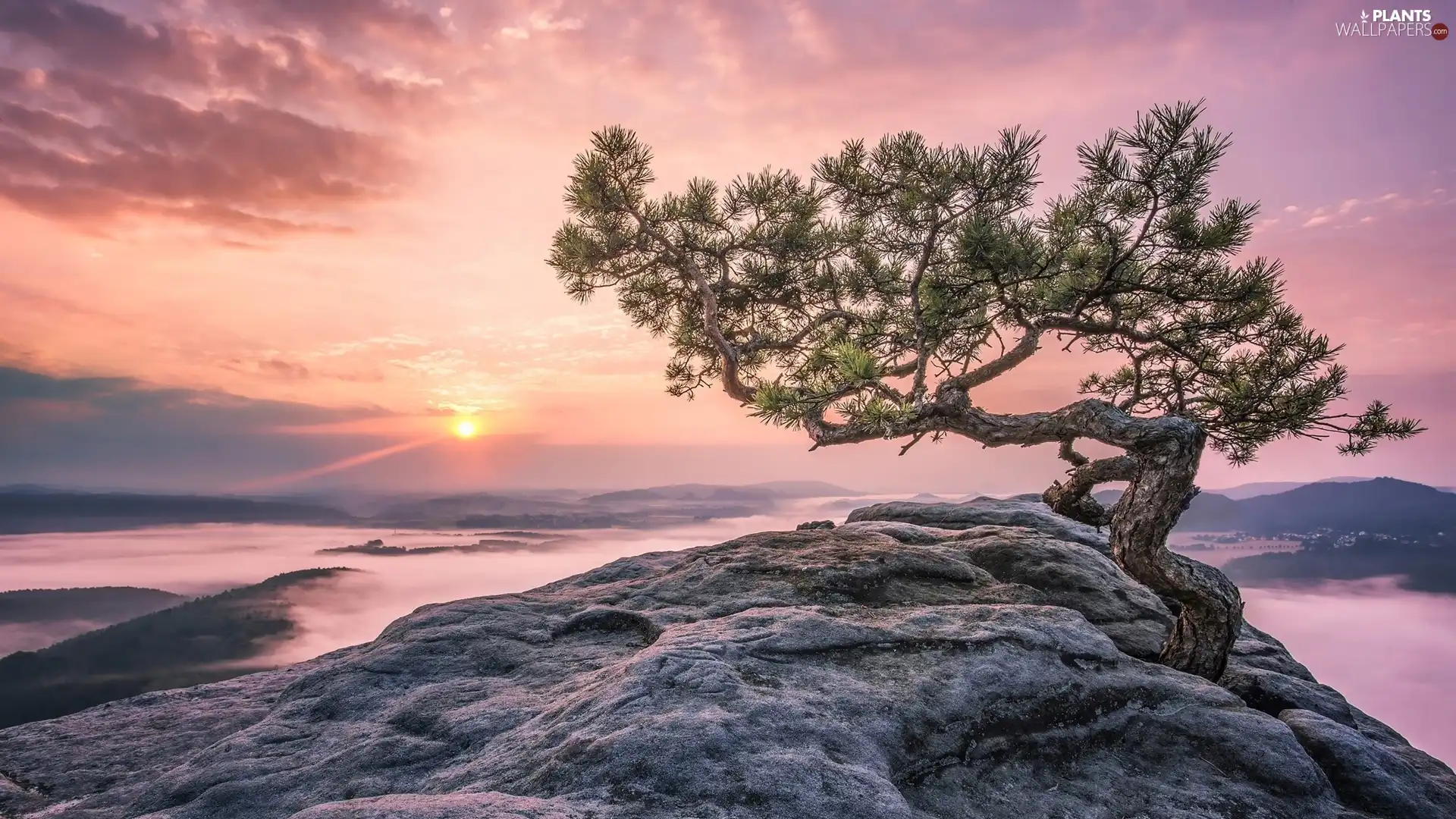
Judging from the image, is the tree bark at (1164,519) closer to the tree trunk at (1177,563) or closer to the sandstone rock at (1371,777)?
the tree trunk at (1177,563)

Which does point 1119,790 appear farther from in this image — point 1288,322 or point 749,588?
point 1288,322

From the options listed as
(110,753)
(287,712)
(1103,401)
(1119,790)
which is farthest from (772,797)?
(110,753)

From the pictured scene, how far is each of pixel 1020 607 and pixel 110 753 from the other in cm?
887

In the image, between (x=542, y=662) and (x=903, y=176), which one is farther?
(x=903, y=176)

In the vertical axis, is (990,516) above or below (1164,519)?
below

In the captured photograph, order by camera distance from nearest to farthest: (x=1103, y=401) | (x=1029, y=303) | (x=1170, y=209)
A: (x=1103, y=401) → (x=1170, y=209) → (x=1029, y=303)

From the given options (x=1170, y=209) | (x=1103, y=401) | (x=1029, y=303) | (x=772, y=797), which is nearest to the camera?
(x=772, y=797)

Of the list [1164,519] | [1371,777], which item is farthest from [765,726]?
[1164,519]

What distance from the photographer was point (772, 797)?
368cm

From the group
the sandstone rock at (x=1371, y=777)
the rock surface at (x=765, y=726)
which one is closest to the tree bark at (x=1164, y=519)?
the rock surface at (x=765, y=726)

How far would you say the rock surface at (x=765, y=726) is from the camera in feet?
13.0

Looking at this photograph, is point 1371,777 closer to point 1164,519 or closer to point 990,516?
point 1164,519

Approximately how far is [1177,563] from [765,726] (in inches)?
209

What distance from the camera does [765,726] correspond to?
14.0 feet
